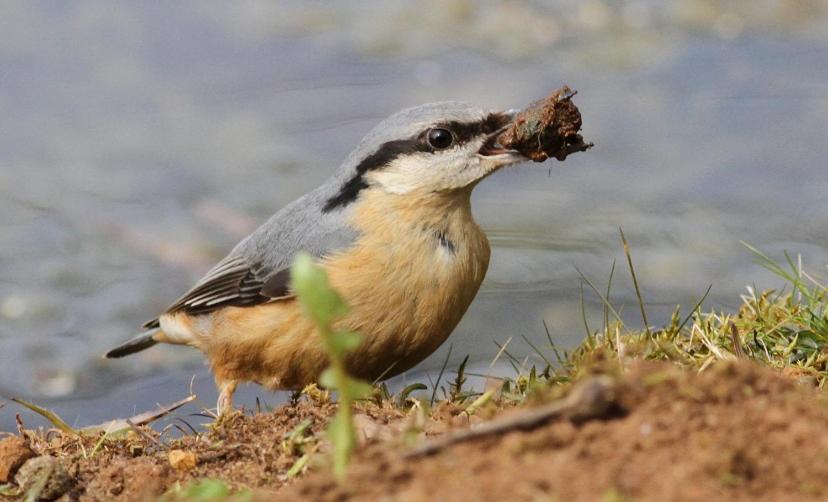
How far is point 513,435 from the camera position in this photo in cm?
291

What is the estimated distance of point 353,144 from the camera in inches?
423

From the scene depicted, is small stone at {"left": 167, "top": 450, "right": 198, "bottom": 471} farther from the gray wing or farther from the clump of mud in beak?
the clump of mud in beak

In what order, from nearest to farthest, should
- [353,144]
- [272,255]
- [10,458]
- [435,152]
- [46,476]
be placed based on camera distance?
[46,476]
[10,458]
[435,152]
[272,255]
[353,144]

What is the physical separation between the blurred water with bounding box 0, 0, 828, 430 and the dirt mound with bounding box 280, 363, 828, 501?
4.78 meters

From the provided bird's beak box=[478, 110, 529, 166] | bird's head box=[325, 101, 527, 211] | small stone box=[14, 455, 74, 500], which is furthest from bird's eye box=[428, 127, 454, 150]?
small stone box=[14, 455, 74, 500]

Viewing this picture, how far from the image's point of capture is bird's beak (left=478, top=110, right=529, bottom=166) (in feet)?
18.8

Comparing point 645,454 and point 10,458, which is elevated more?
point 645,454

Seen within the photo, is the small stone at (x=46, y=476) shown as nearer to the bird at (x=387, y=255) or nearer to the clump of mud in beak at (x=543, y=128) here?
the bird at (x=387, y=255)

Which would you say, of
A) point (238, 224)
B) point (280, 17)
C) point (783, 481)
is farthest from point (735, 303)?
point (280, 17)

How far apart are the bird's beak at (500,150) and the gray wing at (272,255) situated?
0.69m

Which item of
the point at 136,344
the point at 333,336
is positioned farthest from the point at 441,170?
the point at 333,336

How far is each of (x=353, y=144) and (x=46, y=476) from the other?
22.1ft

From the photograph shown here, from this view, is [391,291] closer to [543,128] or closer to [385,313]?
[385,313]

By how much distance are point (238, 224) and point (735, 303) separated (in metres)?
4.13
